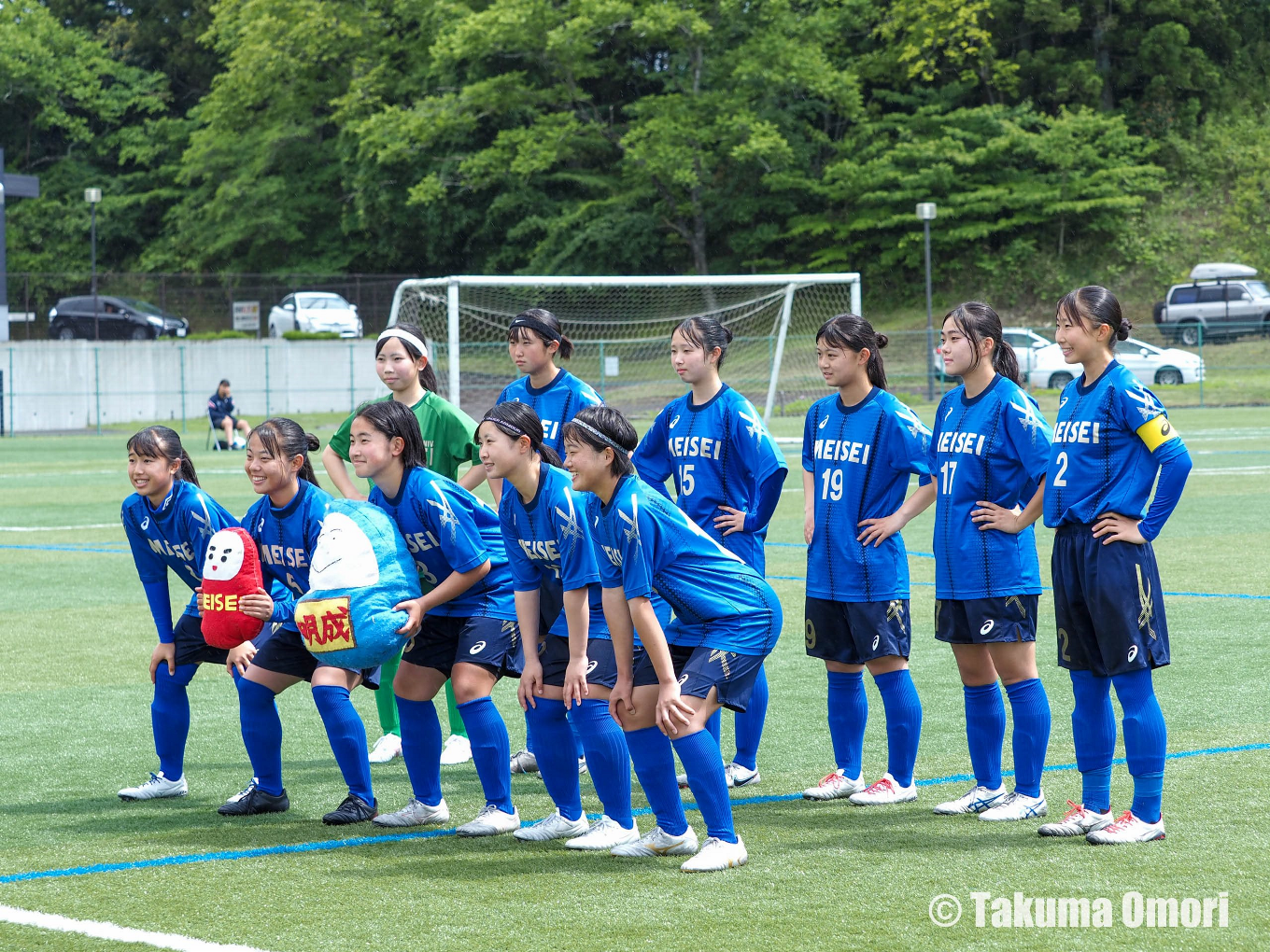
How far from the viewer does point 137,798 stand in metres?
6.01

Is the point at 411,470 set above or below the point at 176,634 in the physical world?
above

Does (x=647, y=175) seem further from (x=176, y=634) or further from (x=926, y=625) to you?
(x=176, y=634)

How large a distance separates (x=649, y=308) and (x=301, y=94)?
2220 centimetres

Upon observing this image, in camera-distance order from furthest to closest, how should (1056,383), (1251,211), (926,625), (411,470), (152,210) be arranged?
(152,210) → (1251,211) → (1056,383) → (926,625) → (411,470)

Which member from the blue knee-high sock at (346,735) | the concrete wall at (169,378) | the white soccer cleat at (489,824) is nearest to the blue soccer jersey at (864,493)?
the white soccer cleat at (489,824)

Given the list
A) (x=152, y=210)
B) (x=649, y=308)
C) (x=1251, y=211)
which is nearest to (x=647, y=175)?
(x=649, y=308)

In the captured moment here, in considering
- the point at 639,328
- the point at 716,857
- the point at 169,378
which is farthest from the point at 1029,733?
the point at 169,378

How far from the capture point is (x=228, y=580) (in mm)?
5566

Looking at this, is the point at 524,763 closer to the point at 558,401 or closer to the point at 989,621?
the point at 558,401

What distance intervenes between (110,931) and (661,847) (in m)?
1.76

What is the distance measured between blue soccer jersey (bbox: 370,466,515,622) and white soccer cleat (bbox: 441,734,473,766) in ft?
4.86

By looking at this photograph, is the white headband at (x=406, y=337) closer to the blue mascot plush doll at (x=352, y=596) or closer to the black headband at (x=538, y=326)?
the black headband at (x=538, y=326)

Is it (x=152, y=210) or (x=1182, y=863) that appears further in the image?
(x=152, y=210)

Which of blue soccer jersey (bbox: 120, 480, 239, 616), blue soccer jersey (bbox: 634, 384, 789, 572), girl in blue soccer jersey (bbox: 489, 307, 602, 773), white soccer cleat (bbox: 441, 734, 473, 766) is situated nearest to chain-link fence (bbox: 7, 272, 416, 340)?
white soccer cleat (bbox: 441, 734, 473, 766)
